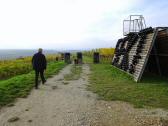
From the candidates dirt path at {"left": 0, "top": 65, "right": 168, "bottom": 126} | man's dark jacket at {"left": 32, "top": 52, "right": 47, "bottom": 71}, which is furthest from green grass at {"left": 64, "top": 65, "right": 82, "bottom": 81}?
dirt path at {"left": 0, "top": 65, "right": 168, "bottom": 126}

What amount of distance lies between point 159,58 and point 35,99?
474 inches

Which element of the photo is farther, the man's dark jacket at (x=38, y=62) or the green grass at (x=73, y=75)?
the green grass at (x=73, y=75)

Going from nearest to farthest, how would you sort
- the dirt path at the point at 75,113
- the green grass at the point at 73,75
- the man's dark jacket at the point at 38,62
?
the dirt path at the point at 75,113 → the man's dark jacket at the point at 38,62 → the green grass at the point at 73,75

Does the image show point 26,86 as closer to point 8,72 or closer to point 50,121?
point 50,121

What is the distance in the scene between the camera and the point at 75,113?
9828 mm

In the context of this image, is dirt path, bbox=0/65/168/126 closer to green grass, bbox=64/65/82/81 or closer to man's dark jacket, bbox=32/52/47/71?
man's dark jacket, bbox=32/52/47/71

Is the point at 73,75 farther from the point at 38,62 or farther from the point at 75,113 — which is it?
the point at 75,113

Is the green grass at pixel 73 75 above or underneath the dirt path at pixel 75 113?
underneath

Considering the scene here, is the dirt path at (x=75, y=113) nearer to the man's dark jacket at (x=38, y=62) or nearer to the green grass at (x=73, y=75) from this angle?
the man's dark jacket at (x=38, y=62)

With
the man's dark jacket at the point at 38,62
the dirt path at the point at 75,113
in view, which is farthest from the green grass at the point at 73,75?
the dirt path at the point at 75,113

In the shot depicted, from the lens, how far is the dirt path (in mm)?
8727

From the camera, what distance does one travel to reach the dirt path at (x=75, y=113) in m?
8.73

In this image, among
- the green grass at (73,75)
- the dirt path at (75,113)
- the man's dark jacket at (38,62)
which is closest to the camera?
the dirt path at (75,113)

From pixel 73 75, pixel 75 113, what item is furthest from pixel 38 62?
pixel 73 75
